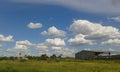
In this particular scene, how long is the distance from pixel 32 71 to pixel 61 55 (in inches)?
4232

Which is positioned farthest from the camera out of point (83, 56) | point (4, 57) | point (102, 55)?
point (83, 56)

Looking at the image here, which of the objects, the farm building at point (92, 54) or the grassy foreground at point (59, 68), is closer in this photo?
the grassy foreground at point (59, 68)

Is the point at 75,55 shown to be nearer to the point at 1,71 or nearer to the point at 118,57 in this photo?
the point at 118,57

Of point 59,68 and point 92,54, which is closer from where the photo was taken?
point 59,68

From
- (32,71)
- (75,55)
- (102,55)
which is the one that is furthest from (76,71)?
(75,55)

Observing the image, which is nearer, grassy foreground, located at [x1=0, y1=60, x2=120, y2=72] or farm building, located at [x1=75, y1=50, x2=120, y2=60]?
grassy foreground, located at [x1=0, y1=60, x2=120, y2=72]

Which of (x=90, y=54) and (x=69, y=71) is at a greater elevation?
(x=90, y=54)

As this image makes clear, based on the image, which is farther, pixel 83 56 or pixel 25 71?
pixel 83 56

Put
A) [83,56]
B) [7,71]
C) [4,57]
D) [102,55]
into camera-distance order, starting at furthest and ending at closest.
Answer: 1. [83,56]
2. [102,55]
3. [4,57]
4. [7,71]

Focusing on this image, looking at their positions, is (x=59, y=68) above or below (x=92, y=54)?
below

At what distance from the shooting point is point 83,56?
524 ft

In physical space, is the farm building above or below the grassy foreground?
above

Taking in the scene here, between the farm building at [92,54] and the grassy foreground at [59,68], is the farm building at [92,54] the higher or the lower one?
the higher one

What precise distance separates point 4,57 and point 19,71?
86489 millimetres
